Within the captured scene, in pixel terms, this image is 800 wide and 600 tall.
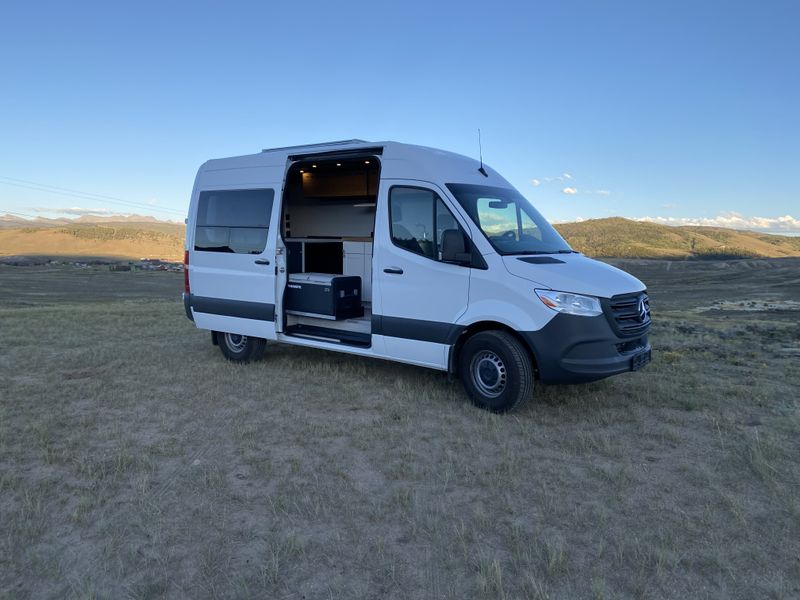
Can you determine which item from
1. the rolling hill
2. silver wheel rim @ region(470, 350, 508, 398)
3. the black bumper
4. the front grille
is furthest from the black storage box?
the rolling hill

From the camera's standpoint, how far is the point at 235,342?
8.59 m

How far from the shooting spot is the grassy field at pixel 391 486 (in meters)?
3.09

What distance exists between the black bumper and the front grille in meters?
0.11

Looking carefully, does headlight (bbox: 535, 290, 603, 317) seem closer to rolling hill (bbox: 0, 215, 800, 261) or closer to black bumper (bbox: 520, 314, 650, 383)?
black bumper (bbox: 520, 314, 650, 383)

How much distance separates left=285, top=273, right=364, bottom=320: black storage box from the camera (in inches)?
298

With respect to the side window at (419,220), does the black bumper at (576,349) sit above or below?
below

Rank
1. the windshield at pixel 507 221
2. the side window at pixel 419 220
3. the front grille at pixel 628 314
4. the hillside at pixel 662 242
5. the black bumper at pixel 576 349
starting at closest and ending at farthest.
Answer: the black bumper at pixel 576 349 → the front grille at pixel 628 314 → the windshield at pixel 507 221 → the side window at pixel 419 220 → the hillside at pixel 662 242

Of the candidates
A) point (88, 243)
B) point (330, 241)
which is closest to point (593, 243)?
point (88, 243)

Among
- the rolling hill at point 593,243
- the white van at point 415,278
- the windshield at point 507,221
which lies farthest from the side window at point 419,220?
the rolling hill at point 593,243

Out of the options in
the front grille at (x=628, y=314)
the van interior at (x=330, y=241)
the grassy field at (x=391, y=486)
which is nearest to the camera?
the grassy field at (x=391, y=486)

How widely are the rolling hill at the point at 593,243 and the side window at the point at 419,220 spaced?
87.9 meters

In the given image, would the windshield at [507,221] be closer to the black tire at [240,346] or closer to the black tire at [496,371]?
the black tire at [496,371]

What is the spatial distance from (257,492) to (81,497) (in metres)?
1.22

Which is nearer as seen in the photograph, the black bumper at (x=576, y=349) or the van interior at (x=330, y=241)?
the black bumper at (x=576, y=349)
